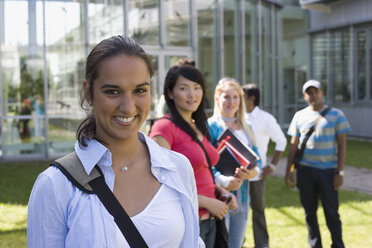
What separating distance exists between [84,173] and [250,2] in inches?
693

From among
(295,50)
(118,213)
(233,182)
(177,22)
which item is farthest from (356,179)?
(295,50)

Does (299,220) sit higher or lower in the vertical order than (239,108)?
lower

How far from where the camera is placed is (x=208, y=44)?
16.0 metres

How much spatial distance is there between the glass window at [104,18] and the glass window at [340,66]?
32.0 ft

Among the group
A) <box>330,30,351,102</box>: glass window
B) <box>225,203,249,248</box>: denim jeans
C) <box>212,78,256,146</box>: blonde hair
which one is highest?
<box>330,30,351,102</box>: glass window

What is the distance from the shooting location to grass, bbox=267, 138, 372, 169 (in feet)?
40.7

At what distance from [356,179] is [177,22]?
7.43 m

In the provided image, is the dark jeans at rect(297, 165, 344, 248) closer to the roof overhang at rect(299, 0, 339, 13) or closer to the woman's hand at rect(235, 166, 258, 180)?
the woman's hand at rect(235, 166, 258, 180)

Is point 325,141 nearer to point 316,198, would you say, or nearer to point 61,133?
point 316,198

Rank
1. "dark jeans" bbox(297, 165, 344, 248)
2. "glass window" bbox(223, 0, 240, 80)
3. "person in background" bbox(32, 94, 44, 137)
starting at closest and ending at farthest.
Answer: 1. "dark jeans" bbox(297, 165, 344, 248)
2. "person in background" bbox(32, 94, 44, 137)
3. "glass window" bbox(223, 0, 240, 80)

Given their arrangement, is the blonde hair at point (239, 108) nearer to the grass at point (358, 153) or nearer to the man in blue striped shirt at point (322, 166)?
the man in blue striped shirt at point (322, 166)

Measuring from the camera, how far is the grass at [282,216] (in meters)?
6.23

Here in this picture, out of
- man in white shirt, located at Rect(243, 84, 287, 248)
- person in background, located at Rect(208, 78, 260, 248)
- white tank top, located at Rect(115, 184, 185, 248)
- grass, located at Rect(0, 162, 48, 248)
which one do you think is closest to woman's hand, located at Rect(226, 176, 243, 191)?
person in background, located at Rect(208, 78, 260, 248)

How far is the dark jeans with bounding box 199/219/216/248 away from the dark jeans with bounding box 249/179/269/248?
2.40 m
